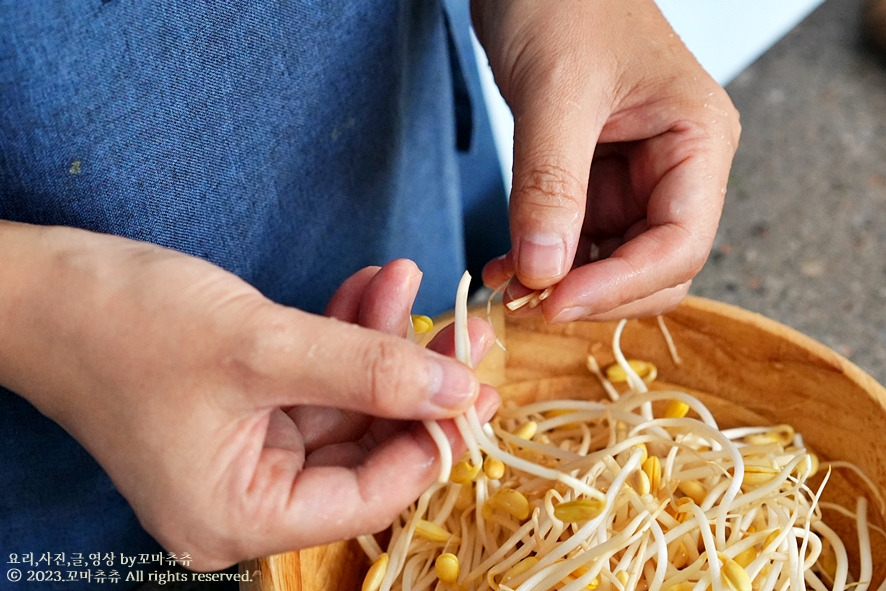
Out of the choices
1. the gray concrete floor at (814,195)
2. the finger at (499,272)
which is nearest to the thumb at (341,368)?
the finger at (499,272)

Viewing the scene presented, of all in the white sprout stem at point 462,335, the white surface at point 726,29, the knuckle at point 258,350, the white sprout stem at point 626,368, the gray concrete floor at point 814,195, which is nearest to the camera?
the knuckle at point 258,350

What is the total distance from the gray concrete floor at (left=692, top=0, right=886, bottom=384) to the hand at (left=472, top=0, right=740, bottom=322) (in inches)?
23.7

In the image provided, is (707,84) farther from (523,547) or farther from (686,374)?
(523,547)

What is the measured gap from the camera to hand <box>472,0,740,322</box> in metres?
0.54

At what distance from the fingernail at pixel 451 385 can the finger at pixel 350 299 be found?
18 centimetres

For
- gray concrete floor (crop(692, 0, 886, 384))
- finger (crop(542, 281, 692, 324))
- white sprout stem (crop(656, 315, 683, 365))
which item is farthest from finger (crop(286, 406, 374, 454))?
gray concrete floor (crop(692, 0, 886, 384))

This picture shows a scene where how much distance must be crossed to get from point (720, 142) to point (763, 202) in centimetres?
81

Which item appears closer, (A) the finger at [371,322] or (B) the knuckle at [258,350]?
(B) the knuckle at [258,350]

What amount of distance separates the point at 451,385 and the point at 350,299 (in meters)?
0.20

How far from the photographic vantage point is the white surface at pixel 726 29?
1397 millimetres

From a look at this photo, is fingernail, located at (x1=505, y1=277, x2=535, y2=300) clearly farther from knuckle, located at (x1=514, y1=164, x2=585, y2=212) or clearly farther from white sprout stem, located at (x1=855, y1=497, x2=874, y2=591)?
white sprout stem, located at (x1=855, y1=497, x2=874, y2=591)

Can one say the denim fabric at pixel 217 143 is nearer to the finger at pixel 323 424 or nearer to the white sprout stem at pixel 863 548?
the finger at pixel 323 424

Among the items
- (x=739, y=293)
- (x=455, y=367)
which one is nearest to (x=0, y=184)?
(x=455, y=367)

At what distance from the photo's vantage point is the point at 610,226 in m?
0.73
